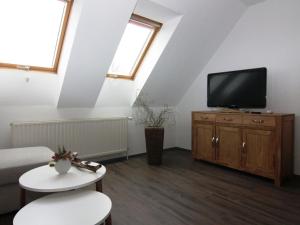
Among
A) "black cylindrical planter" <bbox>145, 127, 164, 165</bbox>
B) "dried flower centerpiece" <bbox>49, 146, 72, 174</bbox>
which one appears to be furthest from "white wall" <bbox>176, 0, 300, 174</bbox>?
"dried flower centerpiece" <bbox>49, 146, 72, 174</bbox>

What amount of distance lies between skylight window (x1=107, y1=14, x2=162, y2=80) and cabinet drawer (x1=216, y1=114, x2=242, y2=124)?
5.58 feet

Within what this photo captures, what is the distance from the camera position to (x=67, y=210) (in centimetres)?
140

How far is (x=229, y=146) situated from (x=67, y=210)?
253 centimetres

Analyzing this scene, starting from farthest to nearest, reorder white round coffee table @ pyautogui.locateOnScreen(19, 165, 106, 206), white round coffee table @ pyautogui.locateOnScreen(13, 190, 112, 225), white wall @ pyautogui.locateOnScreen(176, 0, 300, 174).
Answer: white wall @ pyautogui.locateOnScreen(176, 0, 300, 174)
white round coffee table @ pyautogui.locateOnScreen(19, 165, 106, 206)
white round coffee table @ pyautogui.locateOnScreen(13, 190, 112, 225)

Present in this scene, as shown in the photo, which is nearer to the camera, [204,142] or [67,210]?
[67,210]

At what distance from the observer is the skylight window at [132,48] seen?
3.56 m

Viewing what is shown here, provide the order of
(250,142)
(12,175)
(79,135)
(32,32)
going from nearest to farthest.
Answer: (12,175), (32,32), (250,142), (79,135)

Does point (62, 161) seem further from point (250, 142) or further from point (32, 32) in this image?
point (250, 142)

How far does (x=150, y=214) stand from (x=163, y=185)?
725mm

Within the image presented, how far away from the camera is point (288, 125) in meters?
2.84

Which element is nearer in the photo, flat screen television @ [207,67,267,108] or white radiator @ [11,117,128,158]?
white radiator @ [11,117,128,158]

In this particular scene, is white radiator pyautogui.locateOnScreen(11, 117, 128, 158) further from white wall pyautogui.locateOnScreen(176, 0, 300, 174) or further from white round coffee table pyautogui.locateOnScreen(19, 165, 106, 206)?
white wall pyautogui.locateOnScreen(176, 0, 300, 174)

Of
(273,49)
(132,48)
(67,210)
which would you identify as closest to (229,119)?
(273,49)

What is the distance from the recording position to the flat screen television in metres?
3.03
